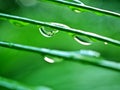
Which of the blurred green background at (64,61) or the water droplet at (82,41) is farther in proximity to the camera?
the blurred green background at (64,61)

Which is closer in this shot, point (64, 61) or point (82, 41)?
point (82, 41)

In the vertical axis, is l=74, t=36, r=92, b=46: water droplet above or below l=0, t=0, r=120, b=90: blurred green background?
above

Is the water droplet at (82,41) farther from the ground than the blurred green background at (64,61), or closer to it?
farther from the ground

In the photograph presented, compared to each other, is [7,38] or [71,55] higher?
[71,55]

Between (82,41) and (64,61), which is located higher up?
(82,41)

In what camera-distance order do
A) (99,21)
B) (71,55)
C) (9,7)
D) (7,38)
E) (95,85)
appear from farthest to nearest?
(9,7)
(99,21)
(7,38)
(95,85)
(71,55)

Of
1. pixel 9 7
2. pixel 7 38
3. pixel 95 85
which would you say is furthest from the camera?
pixel 9 7

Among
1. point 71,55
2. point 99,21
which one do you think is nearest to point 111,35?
point 99,21

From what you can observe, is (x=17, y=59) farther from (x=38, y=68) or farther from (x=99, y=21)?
(x=99, y=21)
